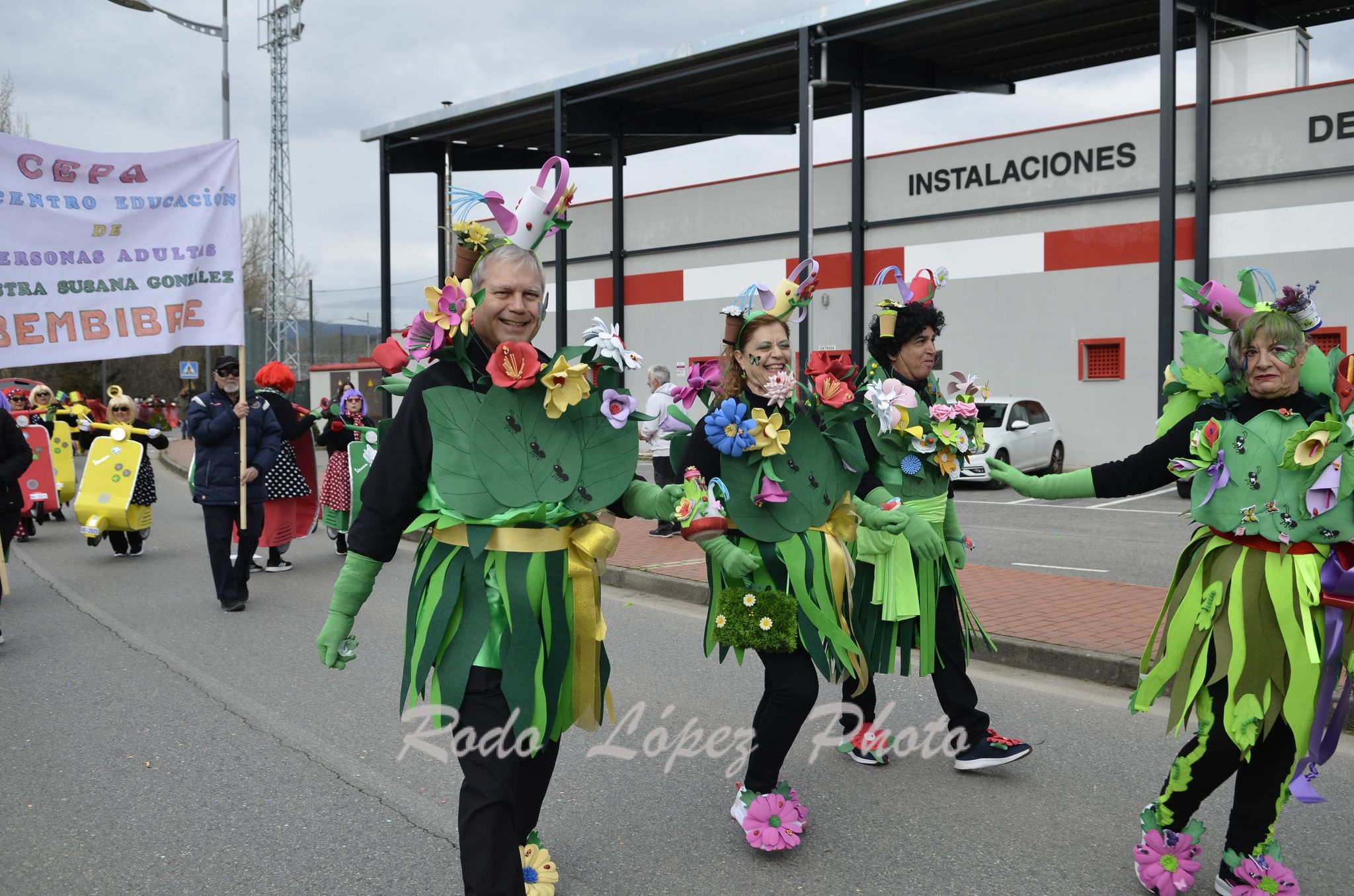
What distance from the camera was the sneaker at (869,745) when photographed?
15.3 ft

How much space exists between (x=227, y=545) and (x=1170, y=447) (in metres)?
7.06

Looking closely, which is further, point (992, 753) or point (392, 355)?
point (992, 753)

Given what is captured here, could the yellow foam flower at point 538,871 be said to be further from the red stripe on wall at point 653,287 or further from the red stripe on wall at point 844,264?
the red stripe on wall at point 653,287

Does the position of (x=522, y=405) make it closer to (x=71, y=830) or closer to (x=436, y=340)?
(x=436, y=340)

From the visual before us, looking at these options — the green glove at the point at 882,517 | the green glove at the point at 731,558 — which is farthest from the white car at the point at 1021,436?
the green glove at the point at 731,558

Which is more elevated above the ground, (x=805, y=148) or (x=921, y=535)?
(x=805, y=148)

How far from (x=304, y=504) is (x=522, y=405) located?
829 centimetres

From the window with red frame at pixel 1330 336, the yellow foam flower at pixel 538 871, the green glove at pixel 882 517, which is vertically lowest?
the yellow foam flower at pixel 538 871

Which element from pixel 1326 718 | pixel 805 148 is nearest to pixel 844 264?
pixel 805 148

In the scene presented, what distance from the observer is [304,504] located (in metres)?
10.8

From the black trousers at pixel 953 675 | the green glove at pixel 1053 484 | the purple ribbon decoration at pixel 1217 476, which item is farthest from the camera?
the black trousers at pixel 953 675

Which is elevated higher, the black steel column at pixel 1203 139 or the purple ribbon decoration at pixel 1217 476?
the black steel column at pixel 1203 139

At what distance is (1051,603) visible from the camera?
7.54 meters

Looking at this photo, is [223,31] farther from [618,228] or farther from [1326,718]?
[1326,718]
